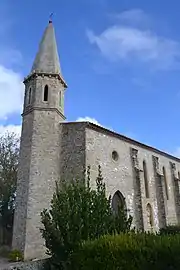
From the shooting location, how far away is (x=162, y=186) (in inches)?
1276

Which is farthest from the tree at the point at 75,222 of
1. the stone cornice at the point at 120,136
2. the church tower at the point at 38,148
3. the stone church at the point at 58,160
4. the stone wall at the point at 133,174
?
the stone cornice at the point at 120,136

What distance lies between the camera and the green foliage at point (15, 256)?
22.2m

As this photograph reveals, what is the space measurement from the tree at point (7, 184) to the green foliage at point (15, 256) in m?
8.08

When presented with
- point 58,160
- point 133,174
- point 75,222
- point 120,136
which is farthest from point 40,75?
point 75,222

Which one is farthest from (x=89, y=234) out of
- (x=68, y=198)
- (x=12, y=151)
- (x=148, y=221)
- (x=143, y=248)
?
(x=12, y=151)

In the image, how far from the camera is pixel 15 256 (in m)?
22.3

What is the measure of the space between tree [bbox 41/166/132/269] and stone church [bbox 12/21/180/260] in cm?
671

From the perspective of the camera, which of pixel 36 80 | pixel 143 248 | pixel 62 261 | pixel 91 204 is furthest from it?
pixel 36 80

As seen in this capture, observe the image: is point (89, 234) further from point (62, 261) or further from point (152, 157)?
point (152, 157)

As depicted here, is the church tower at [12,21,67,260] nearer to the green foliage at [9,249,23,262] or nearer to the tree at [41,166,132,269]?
the green foliage at [9,249,23,262]

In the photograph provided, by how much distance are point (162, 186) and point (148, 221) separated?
431 centimetres

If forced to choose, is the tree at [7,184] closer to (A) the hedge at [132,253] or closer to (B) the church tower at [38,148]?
(B) the church tower at [38,148]

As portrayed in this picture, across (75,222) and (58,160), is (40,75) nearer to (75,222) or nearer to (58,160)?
(58,160)

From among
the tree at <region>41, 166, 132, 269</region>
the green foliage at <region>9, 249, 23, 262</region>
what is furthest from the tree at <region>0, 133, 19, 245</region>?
the tree at <region>41, 166, 132, 269</region>
